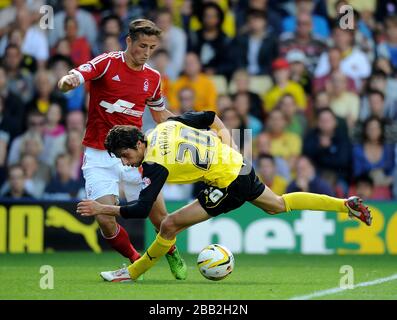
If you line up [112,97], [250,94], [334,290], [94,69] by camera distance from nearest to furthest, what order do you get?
[334,290] → [94,69] → [112,97] → [250,94]

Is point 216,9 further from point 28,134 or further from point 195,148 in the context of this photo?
point 195,148

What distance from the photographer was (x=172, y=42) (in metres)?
14.5

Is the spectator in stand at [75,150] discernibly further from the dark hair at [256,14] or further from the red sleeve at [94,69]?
the red sleeve at [94,69]

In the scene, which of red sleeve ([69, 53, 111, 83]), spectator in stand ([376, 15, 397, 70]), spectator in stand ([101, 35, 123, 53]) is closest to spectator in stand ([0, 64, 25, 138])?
spectator in stand ([101, 35, 123, 53])

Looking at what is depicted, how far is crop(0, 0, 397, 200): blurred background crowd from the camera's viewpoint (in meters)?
13.5

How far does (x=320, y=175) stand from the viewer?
535 inches

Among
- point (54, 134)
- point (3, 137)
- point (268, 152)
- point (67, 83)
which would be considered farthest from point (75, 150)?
point (67, 83)

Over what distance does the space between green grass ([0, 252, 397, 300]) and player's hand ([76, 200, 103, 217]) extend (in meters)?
0.63

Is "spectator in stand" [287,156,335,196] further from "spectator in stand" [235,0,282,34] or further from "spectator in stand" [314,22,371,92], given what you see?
"spectator in stand" [235,0,282,34]

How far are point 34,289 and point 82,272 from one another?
162 cm

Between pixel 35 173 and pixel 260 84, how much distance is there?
3256 mm

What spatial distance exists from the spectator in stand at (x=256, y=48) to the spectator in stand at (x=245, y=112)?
2.14ft

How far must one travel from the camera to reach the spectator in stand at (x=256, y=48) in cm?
1443
